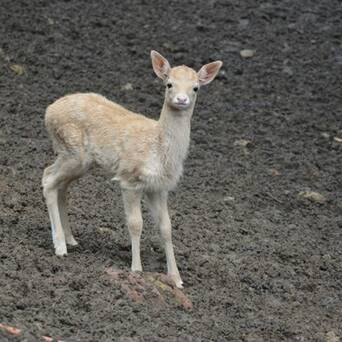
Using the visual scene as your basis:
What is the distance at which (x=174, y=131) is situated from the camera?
874 centimetres

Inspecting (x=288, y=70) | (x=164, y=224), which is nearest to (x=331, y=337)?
(x=164, y=224)

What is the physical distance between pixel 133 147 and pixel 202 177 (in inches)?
140

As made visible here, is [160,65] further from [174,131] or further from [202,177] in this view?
[202,177]

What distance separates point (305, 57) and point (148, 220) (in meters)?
6.43

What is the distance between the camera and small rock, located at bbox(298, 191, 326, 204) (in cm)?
1201

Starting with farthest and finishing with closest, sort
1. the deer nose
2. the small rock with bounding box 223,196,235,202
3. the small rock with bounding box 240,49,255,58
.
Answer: the small rock with bounding box 240,49,255,58 < the small rock with bounding box 223,196,235,202 < the deer nose

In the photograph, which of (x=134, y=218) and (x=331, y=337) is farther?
(x=134, y=218)

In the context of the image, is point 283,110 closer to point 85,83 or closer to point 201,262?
point 85,83

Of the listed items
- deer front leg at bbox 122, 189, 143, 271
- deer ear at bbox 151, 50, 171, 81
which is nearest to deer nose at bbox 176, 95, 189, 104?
deer ear at bbox 151, 50, 171, 81

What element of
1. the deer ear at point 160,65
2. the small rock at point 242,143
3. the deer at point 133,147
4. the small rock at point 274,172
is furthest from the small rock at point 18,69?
the deer ear at point 160,65

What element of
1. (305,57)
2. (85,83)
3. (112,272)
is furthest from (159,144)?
(305,57)

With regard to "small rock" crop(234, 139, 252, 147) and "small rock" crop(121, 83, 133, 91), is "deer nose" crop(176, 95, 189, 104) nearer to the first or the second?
"small rock" crop(234, 139, 252, 147)

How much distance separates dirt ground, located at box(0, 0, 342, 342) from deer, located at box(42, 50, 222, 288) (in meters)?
0.51

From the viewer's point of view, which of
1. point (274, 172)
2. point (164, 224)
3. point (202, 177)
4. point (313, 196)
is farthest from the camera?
point (274, 172)
